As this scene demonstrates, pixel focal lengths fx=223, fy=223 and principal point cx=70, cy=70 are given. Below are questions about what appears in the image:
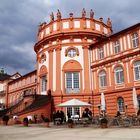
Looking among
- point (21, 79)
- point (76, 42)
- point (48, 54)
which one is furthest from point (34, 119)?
point (21, 79)

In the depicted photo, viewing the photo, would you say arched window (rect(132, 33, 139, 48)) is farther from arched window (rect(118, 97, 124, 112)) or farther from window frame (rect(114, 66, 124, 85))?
arched window (rect(118, 97, 124, 112))

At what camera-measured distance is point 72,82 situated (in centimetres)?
2920

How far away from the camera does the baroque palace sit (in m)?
25.1

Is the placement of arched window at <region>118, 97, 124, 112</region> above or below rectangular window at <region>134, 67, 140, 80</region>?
below

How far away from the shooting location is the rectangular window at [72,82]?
28.9m

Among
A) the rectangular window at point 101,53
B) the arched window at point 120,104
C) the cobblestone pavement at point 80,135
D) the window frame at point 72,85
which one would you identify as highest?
the rectangular window at point 101,53

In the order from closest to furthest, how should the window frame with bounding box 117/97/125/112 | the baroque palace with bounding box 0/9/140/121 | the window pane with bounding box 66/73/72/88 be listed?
the window frame with bounding box 117/97/125/112 < the baroque palace with bounding box 0/9/140/121 < the window pane with bounding box 66/73/72/88

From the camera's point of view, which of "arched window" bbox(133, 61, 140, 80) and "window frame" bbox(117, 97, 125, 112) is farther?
"window frame" bbox(117, 97, 125, 112)

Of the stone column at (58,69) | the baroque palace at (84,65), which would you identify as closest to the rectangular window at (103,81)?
the baroque palace at (84,65)

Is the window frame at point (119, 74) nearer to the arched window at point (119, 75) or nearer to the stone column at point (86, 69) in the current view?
the arched window at point (119, 75)

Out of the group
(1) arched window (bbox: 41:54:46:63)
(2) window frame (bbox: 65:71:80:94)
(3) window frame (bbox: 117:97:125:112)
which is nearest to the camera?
(3) window frame (bbox: 117:97:125:112)

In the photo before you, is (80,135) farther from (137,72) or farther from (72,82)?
(72,82)

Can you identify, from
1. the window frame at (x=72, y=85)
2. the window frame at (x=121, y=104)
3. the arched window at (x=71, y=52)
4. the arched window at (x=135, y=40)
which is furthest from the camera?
the arched window at (x=71, y=52)

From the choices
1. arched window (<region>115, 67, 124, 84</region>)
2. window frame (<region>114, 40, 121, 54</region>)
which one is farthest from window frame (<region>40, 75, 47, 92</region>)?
window frame (<region>114, 40, 121, 54</region>)
